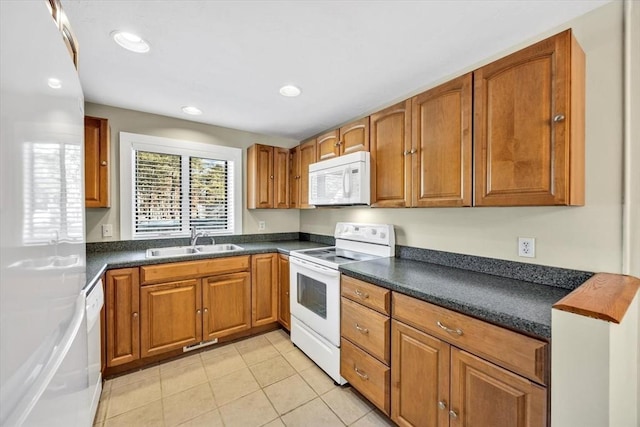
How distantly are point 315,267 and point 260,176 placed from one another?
1440 mm

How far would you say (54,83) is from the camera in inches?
27.6

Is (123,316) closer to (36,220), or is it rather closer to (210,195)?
(210,195)

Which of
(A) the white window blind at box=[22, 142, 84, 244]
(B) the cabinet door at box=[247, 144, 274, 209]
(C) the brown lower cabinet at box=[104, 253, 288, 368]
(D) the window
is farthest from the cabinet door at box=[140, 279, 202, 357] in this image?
(A) the white window blind at box=[22, 142, 84, 244]

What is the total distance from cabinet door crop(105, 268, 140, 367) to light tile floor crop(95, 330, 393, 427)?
7.8 inches

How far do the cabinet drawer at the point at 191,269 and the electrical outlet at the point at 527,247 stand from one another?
2.23 metres

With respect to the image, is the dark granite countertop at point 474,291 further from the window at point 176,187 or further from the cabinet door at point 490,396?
the window at point 176,187

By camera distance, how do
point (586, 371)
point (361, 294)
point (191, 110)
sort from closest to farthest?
point (586, 371) < point (361, 294) < point (191, 110)

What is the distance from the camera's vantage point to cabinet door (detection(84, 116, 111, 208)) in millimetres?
2189

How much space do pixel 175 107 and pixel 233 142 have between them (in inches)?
30.1

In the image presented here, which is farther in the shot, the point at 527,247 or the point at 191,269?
the point at 191,269

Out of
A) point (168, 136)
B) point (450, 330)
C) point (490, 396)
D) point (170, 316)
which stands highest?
point (168, 136)

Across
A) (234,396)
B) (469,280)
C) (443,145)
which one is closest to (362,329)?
(469,280)

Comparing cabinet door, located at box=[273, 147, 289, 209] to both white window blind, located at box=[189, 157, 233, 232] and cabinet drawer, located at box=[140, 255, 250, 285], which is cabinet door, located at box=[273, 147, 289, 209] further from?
cabinet drawer, located at box=[140, 255, 250, 285]

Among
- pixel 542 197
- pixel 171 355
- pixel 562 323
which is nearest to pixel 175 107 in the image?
pixel 171 355
